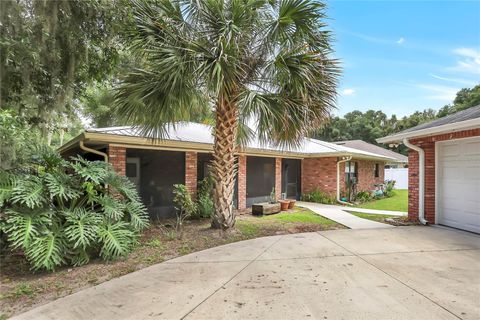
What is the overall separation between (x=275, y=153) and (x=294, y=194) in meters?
3.32

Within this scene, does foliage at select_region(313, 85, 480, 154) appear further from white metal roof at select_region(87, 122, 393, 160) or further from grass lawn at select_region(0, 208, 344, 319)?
grass lawn at select_region(0, 208, 344, 319)

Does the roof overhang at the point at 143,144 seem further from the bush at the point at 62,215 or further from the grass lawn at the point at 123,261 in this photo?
the grass lawn at the point at 123,261

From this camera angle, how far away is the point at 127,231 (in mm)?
5184

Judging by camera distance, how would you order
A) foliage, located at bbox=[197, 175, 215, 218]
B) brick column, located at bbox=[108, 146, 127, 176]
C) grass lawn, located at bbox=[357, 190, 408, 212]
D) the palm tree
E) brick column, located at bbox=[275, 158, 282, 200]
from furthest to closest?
brick column, located at bbox=[275, 158, 282, 200] → grass lawn, located at bbox=[357, 190, 408, 212] → foliage, located at bbox=[197, 175, 215, 218] → brick column, located at bbox=[108, 146, 127, 176] → the palm tree

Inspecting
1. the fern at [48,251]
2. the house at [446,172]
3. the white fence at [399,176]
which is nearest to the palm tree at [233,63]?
the fern at [48,251]

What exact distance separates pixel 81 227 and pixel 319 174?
1168 centimetres

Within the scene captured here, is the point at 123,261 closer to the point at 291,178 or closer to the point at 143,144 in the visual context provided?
the point at 143,144

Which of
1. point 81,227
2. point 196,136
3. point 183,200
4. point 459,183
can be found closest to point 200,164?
point 196,136

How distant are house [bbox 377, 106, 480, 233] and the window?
6172mm

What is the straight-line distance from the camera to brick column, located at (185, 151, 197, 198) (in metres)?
9.27

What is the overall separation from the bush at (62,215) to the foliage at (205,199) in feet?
10.7

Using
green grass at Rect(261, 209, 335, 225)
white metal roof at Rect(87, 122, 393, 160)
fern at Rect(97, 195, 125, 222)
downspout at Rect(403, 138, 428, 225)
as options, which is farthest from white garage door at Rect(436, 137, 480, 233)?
fern at Rect(97, 195, 125, 222)

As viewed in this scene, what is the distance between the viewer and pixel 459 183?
7238 mm

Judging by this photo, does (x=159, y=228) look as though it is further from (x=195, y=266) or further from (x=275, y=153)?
(x=275, y=153)
